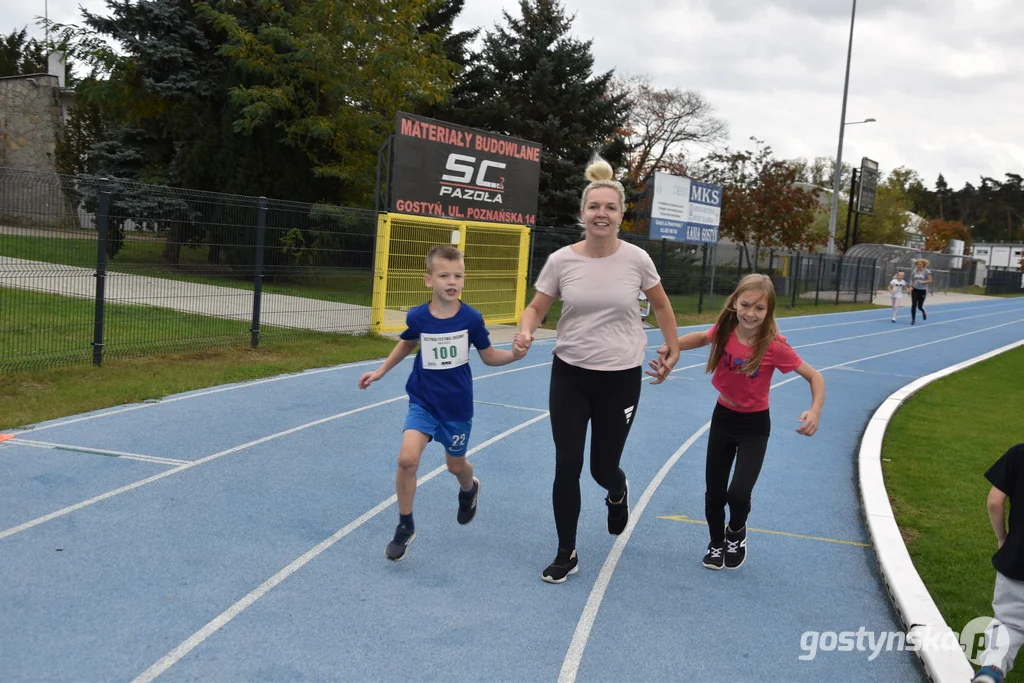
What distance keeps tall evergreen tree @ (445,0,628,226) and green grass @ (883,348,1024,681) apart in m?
23.3

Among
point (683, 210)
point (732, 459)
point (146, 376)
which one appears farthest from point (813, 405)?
point (683, 210)

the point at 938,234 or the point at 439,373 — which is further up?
the point at 938,234

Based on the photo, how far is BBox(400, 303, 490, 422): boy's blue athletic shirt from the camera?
16.5 feet

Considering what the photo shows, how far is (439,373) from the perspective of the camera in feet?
16.6

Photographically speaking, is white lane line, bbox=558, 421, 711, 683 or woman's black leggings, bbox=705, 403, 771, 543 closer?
white lane line, bbox=558, 421, 711, 683

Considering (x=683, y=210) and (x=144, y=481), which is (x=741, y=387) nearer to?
(x=144, y=481)

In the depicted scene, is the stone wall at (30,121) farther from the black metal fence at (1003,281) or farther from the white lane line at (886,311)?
the black metal fence at (1003,281)

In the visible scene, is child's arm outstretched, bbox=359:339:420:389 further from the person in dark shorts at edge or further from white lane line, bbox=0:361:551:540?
the person in dark shorts at edge

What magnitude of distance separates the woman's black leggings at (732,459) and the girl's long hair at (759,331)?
304 millimetres

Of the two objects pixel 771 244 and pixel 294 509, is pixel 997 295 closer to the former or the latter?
pixel 771 244

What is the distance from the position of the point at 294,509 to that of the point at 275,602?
4.92ft

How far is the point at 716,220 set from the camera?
3083 centimetres

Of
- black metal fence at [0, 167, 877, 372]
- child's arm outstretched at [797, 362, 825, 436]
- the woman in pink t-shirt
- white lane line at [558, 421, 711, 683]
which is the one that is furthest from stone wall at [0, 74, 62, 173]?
child's arm outstretched at [797, 362, 825, 436]

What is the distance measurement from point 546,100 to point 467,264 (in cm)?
2136
